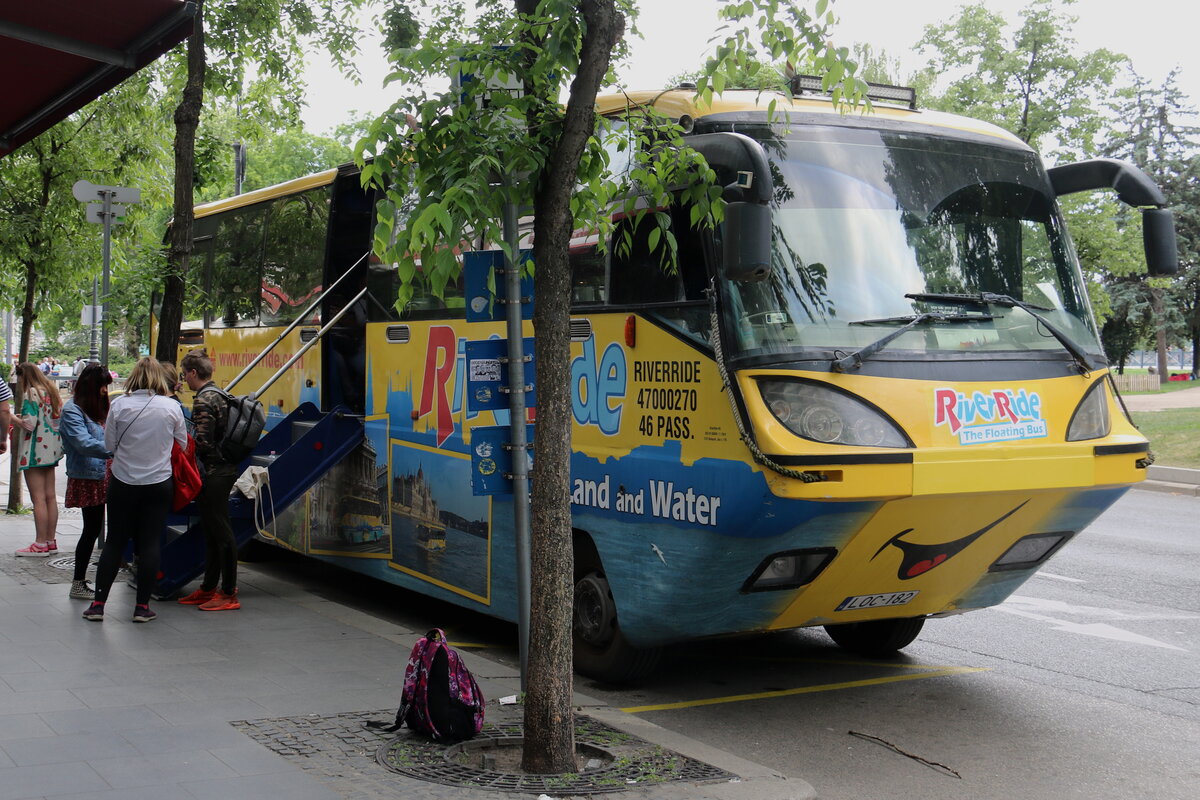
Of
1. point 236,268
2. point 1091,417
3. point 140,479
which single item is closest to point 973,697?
point 1091,417

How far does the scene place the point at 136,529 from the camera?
29.2 ft

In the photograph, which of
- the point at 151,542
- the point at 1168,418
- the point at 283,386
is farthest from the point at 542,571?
→ the point at 1168,418

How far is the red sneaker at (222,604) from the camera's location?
376 inches

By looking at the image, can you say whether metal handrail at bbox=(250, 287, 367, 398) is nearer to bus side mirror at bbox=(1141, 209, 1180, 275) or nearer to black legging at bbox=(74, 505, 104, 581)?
black legging at bbox=(74, 505, 104, 581)

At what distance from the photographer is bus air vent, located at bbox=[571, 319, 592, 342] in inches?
297

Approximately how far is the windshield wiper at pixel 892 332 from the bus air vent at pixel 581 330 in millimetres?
1657

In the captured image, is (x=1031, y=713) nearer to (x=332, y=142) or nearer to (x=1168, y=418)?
(x=1168, y=418)

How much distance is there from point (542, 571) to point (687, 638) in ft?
5.35

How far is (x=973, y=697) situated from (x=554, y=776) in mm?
3084

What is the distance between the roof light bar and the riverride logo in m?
1.81

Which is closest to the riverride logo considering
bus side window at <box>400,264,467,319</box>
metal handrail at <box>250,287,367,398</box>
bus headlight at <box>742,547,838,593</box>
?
bus headlight at <box>742,547,838,593</box>

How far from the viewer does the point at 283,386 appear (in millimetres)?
11883

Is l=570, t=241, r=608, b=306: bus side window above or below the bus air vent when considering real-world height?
above

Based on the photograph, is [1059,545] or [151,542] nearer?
[1059,545]
